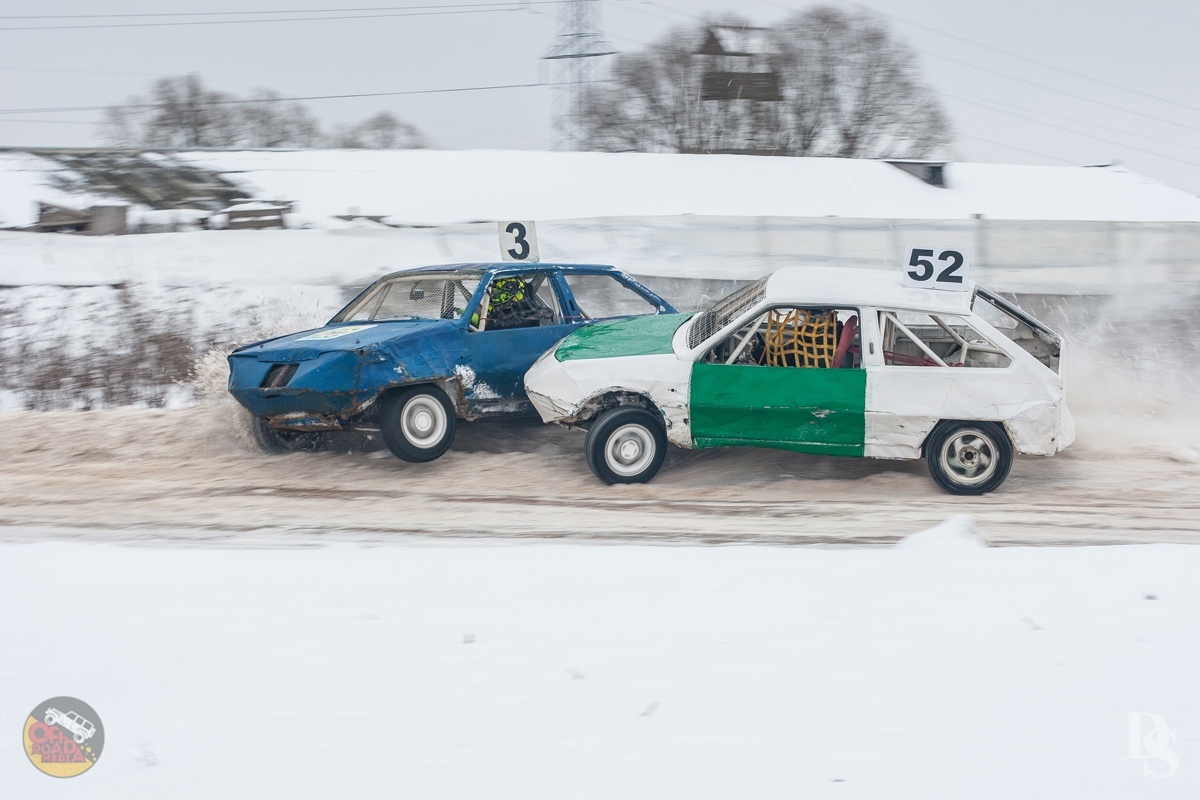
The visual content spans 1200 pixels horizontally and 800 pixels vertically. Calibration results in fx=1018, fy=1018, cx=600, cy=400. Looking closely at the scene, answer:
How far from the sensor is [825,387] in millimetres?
7215

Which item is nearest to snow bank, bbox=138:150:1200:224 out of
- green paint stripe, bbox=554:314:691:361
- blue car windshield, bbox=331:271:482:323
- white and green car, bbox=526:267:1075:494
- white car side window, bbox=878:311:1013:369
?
blue car windshield, bbox=331:271:482:323

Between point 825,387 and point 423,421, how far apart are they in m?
3.11

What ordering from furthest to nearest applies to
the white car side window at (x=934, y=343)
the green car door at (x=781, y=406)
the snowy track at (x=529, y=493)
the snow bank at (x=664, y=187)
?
the snow bank at (x=664, y=187), the white car side window at (x=934, y=343), the green car door at (x=781, y=406), the snowy track at (x=529, y=493)

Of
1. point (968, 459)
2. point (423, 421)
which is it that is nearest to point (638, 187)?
point (423, 421)

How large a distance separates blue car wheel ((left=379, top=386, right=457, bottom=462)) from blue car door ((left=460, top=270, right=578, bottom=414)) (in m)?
0.24

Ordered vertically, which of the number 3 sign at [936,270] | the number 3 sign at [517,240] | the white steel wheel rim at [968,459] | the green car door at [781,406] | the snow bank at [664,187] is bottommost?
the white steel wheel rim at [968,459]

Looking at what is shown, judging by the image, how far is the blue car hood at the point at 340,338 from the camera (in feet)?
25.1

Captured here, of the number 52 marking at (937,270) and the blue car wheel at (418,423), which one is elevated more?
the number 52 marking at (937,270)

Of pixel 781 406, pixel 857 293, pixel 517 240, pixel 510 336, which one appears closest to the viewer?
pixel 781 406

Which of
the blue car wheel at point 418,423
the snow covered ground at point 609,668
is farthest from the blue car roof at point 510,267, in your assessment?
the snow covered ground at point 609,668

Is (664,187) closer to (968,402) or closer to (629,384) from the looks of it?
(629,384)

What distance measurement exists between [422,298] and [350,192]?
1066cm

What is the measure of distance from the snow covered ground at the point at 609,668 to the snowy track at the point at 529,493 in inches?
26.4

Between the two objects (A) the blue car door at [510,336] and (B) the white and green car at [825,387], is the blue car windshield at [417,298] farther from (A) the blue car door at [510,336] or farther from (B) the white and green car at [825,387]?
(B) the white and green car at [825,387]
